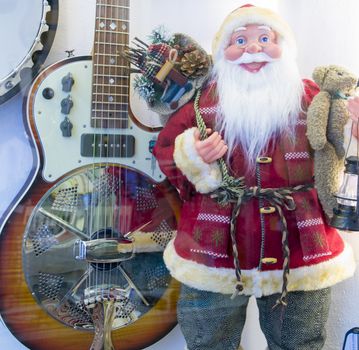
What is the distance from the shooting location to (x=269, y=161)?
77 cm

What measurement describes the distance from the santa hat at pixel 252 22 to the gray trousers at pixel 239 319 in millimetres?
399

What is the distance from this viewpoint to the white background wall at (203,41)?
35.6 inches

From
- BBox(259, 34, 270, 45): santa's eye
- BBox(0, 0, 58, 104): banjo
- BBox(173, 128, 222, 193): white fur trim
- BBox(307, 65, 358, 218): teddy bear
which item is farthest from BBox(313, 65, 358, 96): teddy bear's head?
BBox(0, 0, 58, 104): banjo

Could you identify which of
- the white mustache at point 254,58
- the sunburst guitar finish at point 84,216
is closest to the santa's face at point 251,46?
the white mustache at point 254,58

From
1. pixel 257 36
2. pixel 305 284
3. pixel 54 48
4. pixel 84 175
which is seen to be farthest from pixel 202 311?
pixel 54 48

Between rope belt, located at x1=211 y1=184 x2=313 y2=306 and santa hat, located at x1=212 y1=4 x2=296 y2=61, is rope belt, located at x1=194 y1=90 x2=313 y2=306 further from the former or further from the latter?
santa hat, located at x1=212 y1=4 x2=296 y2=61

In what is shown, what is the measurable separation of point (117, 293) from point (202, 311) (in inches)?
7.1

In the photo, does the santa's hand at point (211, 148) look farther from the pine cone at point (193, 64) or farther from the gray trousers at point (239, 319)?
the gray trousers at point (239, 319)

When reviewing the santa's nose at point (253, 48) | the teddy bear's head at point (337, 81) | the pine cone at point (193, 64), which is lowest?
the teddy bear's head at point (337, 81)

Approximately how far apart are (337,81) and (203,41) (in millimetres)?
325

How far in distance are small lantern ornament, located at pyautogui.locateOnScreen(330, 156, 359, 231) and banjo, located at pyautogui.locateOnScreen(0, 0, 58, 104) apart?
56cm

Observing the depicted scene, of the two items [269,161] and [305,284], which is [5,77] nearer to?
[269,161]

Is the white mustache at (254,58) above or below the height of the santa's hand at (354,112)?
above

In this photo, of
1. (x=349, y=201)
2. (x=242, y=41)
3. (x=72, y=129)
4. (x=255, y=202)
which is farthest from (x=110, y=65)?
(x=349, y=201)
